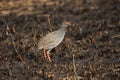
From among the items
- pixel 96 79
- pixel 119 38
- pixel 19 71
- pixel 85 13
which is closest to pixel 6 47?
pixel 19 71

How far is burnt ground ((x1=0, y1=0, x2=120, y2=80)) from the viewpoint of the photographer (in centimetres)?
1079

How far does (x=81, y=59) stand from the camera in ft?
38.4

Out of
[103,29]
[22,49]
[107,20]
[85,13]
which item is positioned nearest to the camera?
[22,49]

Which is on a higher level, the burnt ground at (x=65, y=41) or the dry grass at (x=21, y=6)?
the burnt ground at (x=65, y=41)

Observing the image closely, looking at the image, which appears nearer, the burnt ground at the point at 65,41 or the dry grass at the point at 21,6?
the burnt ground at the point at 65,41

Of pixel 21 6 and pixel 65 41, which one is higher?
pixel 65 41

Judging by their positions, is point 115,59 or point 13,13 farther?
point 13,13

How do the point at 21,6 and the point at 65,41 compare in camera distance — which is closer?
the point at 65,41

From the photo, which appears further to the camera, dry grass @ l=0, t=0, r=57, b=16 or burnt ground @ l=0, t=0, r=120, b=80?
dry grass @ l=0, t=0, r=57, b=16

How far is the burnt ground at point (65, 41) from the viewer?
10.8m

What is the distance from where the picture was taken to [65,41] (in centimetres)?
1339

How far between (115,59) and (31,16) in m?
7.12

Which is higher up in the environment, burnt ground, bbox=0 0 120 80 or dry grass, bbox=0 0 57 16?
burnt ground, bbox=0 0 120 80

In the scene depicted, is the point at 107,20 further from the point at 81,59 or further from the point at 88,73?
the point at 88,73
